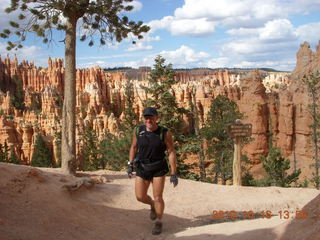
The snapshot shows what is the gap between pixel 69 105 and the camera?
953 centimetres

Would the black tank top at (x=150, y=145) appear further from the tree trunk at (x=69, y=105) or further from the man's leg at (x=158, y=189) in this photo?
the tree trunk at (x=69, y=105)

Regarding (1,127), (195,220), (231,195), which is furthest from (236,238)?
(1,127)

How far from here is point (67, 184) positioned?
6781 millimetres

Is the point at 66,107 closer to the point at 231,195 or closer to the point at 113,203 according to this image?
the point at 113,203

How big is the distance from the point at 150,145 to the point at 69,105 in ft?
17.5

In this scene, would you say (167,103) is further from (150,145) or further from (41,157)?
(41,157)

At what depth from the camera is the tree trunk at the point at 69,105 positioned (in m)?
9.44

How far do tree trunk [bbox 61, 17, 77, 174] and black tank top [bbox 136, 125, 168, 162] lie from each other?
5.07 metres

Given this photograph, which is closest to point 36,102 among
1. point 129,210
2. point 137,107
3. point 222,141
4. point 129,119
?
point 137,107

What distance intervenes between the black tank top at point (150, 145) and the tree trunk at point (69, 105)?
5.07m

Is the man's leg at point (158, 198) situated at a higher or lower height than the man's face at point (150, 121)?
lower

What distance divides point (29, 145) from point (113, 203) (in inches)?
1407

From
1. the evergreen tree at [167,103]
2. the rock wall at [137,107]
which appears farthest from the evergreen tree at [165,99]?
the rock wall at [137,107]
